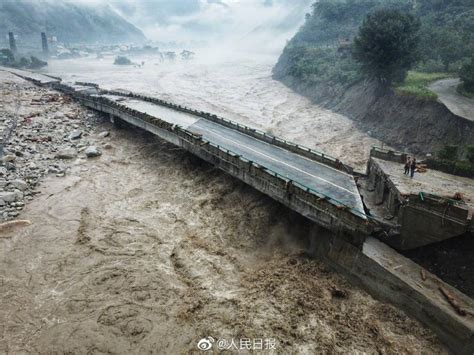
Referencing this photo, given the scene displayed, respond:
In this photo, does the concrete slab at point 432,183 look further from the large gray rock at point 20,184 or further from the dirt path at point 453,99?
the large gray rock at point 20,184

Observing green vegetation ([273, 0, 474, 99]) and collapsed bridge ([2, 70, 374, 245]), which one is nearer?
collapsed bridge ([2, 70, 374, 245])

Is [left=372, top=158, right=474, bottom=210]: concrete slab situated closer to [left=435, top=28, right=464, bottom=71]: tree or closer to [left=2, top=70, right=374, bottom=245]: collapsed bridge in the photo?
[left=2, top=70, right=374, bottom=245]: collapsed bridge

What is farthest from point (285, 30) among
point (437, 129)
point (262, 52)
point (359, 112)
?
point (437, 129)

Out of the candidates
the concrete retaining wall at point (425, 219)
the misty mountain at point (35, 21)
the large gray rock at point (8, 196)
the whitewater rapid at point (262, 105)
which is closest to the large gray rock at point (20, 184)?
the large gray rock at point (8, 196)

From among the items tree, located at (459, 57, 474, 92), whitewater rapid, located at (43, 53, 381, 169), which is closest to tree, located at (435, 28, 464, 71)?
tree, located at (459, 57, 474, 92)

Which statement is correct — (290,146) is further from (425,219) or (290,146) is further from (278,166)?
(425,219)

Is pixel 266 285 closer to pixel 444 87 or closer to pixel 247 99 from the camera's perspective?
pixel 444 87

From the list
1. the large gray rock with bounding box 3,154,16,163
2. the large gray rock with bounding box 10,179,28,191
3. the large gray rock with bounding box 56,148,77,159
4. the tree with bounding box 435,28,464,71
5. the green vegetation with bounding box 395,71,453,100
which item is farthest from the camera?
the tree with bounding box 435,28,464,71
